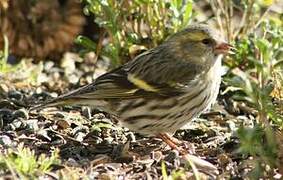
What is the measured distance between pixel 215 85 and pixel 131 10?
1191 millimetres

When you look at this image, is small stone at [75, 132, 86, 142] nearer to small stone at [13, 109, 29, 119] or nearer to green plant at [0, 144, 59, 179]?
small stone at [13, 109, 29, 119]

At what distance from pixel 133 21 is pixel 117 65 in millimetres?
346

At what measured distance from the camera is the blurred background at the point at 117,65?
13.8ft

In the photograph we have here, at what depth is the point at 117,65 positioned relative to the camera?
238 inches

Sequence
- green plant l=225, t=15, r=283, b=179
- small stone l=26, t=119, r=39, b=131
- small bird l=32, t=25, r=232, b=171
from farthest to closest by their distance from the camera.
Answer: small stone l=26, t=119, r=39, b=131 < small bird l=32, t=25, r=232, b=171 < green plant l=225, t=15, r=283, b=179

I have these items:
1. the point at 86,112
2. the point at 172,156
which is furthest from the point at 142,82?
the point at 86,112

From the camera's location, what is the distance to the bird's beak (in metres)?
5.00

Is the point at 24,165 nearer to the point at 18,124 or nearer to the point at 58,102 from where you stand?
the point at 58,102

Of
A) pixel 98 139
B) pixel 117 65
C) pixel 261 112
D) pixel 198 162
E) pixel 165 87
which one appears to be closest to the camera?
pixel 261 112

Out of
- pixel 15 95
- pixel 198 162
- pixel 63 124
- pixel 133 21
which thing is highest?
pixel 133 21

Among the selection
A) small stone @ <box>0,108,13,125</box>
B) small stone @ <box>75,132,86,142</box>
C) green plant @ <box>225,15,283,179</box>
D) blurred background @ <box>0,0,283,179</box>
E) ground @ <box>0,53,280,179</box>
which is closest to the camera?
green plant @ <box>225,15,283,179</box>

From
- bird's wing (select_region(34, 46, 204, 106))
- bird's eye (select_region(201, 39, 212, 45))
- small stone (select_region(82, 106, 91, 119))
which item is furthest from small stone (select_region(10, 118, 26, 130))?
bird's eye (select_region(201, 39, 212, 45))

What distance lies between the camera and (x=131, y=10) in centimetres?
594

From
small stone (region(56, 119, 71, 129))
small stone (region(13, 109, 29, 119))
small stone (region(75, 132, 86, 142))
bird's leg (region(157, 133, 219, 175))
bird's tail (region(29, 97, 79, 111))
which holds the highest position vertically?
bird's tail (region(29, 97, 79, 111))
